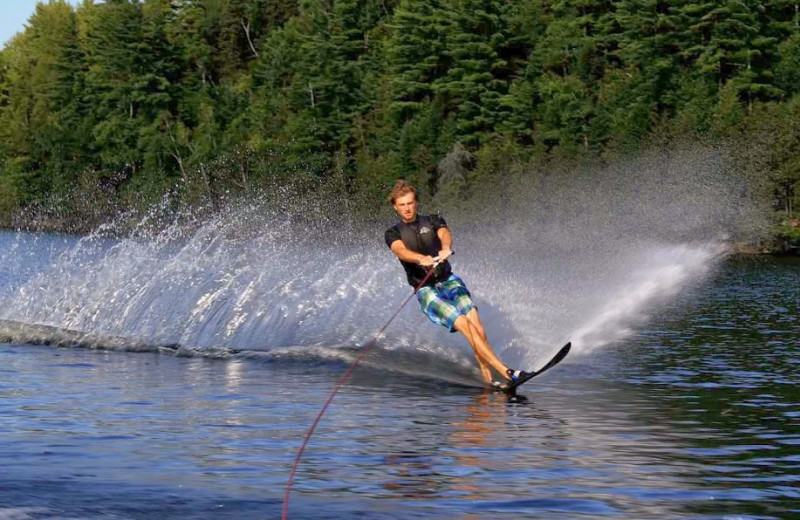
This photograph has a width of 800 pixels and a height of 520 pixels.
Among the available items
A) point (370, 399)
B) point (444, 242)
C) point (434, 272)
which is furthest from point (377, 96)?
point (370, 399)

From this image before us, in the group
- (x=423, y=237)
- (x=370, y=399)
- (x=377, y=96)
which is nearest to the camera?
(x=370, y=399)

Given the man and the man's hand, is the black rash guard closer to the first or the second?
the man

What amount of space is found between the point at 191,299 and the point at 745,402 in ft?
23.7

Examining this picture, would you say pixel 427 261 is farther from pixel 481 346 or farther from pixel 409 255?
pixel 481 346

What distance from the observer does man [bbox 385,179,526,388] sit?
34.3 ft

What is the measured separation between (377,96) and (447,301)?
64.7 metres

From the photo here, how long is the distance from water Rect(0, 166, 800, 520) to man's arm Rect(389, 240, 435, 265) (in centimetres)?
103

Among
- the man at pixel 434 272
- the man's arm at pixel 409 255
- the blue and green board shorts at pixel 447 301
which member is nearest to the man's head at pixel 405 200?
the man at pixel 434 272

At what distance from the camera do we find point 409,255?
1047 cm

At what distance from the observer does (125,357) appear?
43.1 feet

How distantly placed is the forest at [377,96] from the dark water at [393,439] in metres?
34.1

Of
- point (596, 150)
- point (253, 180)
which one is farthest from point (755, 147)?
point (253, 180)

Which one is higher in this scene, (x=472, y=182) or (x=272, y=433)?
(x=472, y=182)

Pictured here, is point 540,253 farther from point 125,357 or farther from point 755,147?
point 125,357
